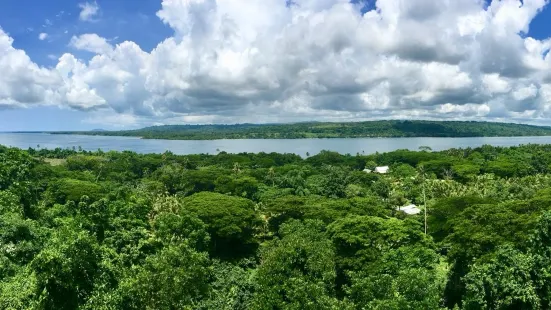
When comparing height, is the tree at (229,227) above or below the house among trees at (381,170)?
above

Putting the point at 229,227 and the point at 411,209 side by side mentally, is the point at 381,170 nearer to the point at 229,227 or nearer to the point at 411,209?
the point at 411,209

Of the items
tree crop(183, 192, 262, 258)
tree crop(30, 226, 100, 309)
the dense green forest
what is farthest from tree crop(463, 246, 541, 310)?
tree crop(183, 192, 262, 258)

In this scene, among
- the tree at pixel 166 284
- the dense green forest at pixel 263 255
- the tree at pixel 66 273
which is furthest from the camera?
the tree at pixel 166 284

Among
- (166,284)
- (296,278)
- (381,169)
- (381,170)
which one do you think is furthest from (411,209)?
(381,169)

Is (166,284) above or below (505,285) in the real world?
above

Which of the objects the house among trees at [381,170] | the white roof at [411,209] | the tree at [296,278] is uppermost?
the tree at [296,278]

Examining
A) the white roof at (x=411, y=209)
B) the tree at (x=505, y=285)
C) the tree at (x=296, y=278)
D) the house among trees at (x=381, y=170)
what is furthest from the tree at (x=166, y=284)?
the house among trees at (x=381, y=170)

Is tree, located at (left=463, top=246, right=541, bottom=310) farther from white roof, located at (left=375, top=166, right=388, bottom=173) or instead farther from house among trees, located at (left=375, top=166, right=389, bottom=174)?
white roof, located at (left=375, top=166, right=388, bottom=173)

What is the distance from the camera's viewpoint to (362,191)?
55.9 m

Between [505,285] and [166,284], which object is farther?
[505,285]

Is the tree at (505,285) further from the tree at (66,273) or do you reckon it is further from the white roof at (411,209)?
the white roof at (411,209)

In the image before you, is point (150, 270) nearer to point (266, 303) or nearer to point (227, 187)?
point (266, 303)

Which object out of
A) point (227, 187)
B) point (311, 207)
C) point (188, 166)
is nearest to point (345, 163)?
point (188, 166)

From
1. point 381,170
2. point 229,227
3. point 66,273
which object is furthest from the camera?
point 381,170
